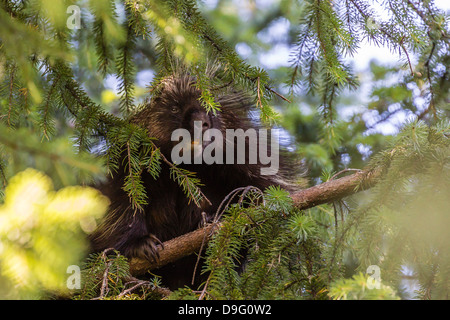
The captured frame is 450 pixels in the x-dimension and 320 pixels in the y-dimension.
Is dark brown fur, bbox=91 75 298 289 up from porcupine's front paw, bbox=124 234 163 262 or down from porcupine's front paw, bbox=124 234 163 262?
up

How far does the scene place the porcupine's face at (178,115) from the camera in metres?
2.38

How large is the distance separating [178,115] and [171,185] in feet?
1.33

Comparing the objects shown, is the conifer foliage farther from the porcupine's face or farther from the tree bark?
the porcupine's face

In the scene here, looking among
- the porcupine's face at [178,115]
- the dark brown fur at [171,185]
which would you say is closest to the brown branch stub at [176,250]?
the dark brown fur at [171,185]

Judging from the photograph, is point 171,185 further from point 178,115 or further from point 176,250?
point 176,250

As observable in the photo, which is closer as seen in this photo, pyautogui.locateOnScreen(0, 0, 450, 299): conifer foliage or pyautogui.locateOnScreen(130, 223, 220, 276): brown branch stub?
pyautogui.locateOnScreen(0, 0, 450, 299): conifer foliage

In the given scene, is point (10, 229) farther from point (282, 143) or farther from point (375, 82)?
point (375, 82)

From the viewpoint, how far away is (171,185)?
2502 millimetres

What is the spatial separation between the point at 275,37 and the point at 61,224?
13.0 ft

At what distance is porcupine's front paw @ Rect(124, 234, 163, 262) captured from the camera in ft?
6.81

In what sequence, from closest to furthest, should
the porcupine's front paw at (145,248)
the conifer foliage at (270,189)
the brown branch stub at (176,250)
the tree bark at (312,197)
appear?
the conifer foliage at (270,189), the tree bark at (312,197), the brown branch stub at (176,250), the porcupine's front paw at (145,248)

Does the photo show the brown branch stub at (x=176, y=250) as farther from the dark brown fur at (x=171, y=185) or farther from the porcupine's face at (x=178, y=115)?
the porcupine's face at (x=178, y=115)

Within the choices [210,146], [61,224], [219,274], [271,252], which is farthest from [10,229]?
[210,146]

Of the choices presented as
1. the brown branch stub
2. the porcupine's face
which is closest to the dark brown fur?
the porcupine's face
